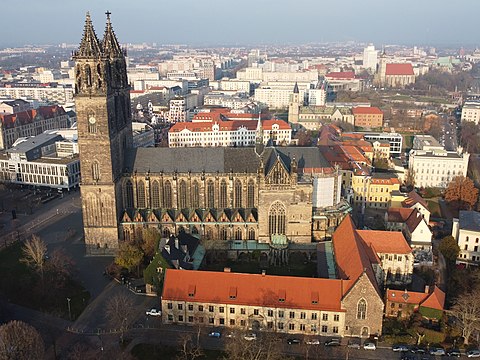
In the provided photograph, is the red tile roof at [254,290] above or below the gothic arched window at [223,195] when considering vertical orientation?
below

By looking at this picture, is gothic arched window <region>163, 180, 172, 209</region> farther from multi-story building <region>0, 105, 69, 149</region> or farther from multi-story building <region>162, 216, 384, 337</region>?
multi-story building <region>0, 105, 69, 149</region>

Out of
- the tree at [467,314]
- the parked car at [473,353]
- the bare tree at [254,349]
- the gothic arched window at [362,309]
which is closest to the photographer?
the bare tree at [254,349]

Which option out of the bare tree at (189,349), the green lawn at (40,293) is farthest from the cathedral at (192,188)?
the bare tree at (189,349)

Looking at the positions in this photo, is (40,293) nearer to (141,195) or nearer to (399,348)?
(141,195)

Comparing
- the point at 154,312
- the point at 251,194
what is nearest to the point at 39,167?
the point at 251,194

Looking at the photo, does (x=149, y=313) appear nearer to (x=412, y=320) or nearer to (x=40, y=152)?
(x=412, y=320)

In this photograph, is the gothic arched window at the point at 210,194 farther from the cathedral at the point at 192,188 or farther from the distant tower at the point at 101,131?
the distant tower at the point at 101,131

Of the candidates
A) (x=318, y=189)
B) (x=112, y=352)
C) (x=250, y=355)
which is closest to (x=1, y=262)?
(x=112, y=352)
